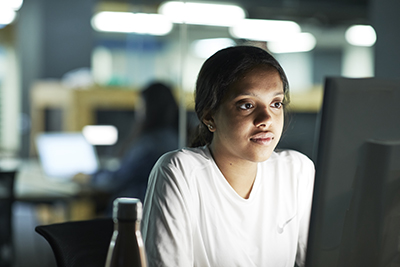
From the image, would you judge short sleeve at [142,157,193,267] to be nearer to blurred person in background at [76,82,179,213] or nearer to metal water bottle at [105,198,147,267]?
metal water bottle at [105,198,147,267]

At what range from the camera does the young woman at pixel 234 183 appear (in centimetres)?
108

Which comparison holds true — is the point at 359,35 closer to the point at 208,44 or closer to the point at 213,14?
the point at 213,14

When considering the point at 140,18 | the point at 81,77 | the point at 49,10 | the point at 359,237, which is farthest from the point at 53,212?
the point at 359,237

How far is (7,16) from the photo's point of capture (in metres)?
6.95

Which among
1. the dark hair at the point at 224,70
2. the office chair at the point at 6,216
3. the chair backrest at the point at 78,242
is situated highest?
the dark hair at the point at 224,70

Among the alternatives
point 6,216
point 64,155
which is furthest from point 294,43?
point 6,216

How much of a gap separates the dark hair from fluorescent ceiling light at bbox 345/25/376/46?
203 centimetres

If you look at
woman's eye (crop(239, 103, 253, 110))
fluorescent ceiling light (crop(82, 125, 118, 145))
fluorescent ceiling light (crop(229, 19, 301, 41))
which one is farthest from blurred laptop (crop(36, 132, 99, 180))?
woman's eye (crop(239, 103, 253, 110))

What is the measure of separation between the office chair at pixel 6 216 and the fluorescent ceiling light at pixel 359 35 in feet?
7.51

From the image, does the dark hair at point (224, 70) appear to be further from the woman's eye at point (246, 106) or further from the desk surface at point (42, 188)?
the desk surface at point (42, 188)

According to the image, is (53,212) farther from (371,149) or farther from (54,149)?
(371,149)

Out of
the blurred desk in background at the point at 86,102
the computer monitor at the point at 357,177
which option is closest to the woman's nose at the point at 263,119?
the computer monitor at the point at 357,177

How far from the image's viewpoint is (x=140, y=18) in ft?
16.9

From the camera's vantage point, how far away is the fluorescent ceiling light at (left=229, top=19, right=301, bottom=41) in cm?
341
